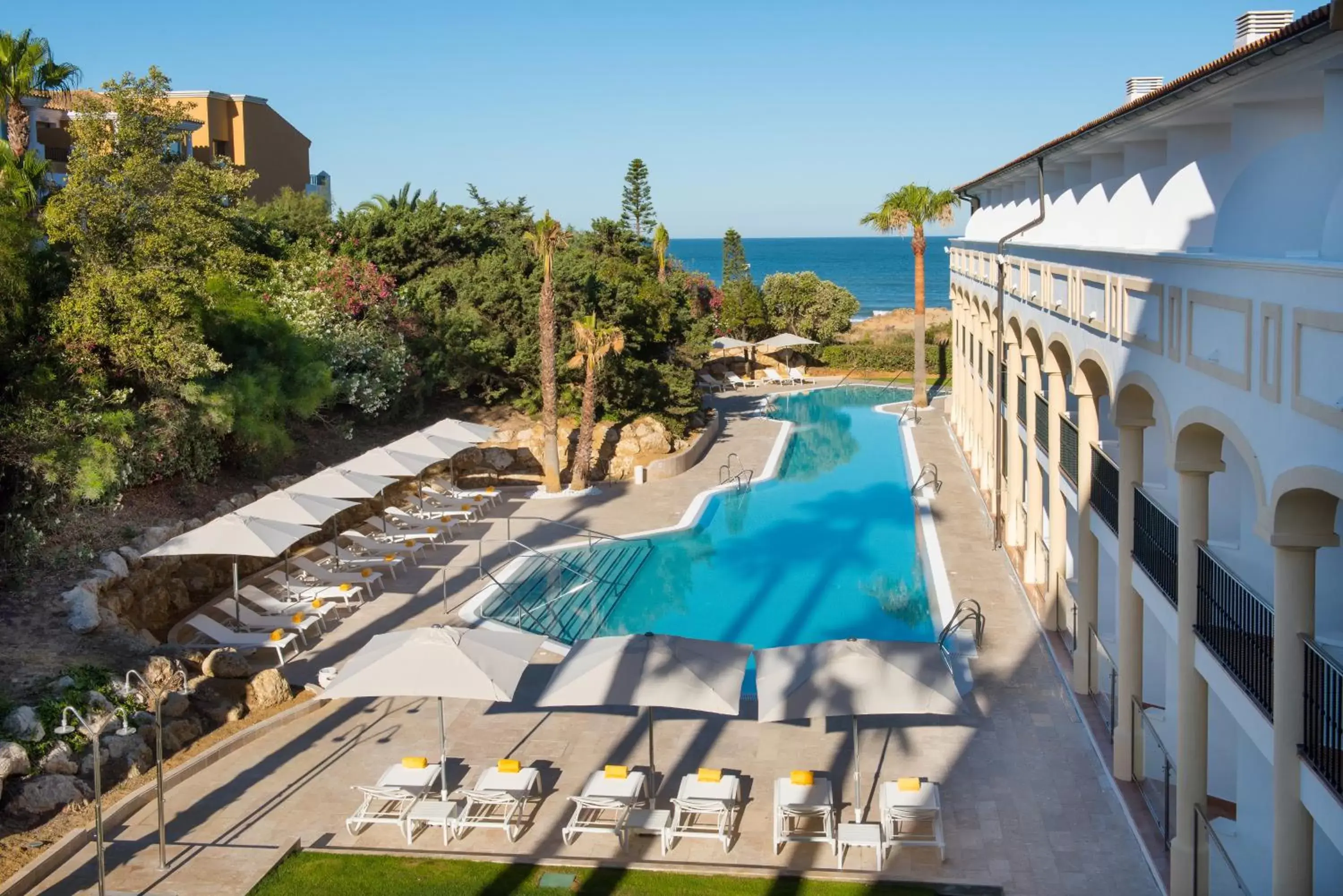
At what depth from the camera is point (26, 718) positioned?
1253 cm

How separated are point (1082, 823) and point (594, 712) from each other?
240 inches

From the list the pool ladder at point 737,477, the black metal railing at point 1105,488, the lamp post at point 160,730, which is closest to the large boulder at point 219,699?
the lamp post at point 160,730

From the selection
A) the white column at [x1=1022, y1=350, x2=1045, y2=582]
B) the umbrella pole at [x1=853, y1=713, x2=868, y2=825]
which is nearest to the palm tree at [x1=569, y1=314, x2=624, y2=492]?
the white column at [x1=1022, y1=350, x2=1045, y2=582]

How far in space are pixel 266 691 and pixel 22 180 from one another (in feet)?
50.2

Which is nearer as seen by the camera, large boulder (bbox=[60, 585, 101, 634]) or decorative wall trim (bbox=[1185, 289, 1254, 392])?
decorative wall trim (bbox=[1185, 289, 1254, 392])

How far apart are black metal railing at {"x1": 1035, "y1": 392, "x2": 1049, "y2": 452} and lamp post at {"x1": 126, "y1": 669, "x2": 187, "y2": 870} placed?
13178 millimetres

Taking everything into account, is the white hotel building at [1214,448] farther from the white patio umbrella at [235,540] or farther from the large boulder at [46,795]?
the white patio umbrella at [235,540]

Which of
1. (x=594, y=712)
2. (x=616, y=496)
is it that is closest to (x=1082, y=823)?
(x=594, y=712)

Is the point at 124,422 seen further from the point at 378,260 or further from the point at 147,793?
the point at 378,260

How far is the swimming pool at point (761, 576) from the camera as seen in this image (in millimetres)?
19266

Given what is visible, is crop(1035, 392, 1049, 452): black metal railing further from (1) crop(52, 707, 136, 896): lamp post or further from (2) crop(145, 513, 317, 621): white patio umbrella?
(1) crop(52, 707, 136, 896): lamp post

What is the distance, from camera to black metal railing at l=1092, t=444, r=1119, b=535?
14.0 m

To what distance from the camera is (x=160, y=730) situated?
443 inches

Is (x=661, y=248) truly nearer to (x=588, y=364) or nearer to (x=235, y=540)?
(x=588, y=364)
